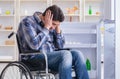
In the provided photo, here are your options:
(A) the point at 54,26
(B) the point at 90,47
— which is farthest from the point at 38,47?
(B) the point at 90,47

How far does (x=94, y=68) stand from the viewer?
11.6 feet

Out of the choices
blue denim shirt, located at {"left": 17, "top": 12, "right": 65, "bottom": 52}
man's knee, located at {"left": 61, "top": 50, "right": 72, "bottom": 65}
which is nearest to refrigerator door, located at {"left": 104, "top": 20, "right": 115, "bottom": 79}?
man's knee, located at {"left": 61, "top": 50, "right": 72, "bottom": 65}

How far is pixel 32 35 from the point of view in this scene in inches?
94.8

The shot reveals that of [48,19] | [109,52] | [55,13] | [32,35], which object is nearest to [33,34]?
[32,35]

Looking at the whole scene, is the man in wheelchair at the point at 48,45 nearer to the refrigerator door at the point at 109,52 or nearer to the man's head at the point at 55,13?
the man's head at the point at 55,13

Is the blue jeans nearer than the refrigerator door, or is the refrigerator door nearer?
the blue jeans

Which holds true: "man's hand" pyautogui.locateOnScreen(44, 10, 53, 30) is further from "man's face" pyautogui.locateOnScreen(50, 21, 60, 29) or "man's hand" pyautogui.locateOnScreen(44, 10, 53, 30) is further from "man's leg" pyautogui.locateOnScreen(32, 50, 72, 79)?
"man's leg" pyautogui.locateOnScreen(32, 50, 72, 79)

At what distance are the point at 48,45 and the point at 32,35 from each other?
288 millimetres

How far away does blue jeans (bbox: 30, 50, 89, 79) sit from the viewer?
7.52ft

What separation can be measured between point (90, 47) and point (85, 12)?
3.30 m

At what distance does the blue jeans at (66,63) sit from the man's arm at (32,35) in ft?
0.40

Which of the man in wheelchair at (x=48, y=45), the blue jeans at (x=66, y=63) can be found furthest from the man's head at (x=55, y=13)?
the blue jeans at (x=66, y=63)

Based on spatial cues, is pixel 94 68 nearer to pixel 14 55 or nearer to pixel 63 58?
pixel 63 58

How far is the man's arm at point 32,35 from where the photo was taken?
7.89 ft
